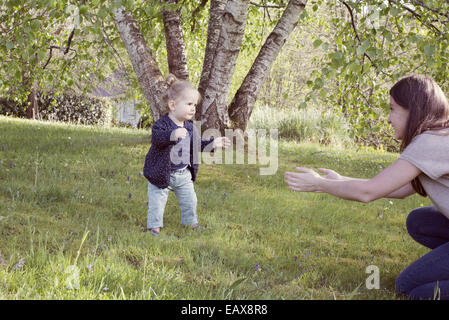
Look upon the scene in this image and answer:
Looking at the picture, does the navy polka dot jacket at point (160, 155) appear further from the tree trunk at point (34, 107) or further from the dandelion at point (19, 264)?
the tree trunk at point (34, 107)

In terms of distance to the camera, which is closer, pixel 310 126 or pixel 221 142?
pixel 221 142

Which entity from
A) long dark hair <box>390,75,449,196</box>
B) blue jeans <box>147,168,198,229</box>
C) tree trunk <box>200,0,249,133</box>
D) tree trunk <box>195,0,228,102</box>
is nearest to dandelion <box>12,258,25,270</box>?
blue jeans <box>147,168,198,229</box>

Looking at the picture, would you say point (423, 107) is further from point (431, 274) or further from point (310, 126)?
point (310, 126)

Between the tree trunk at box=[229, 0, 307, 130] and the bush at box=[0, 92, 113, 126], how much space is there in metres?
12.8

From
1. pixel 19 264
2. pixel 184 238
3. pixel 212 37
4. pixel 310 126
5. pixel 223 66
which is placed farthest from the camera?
pixel 310 126

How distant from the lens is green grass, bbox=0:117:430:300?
253cm

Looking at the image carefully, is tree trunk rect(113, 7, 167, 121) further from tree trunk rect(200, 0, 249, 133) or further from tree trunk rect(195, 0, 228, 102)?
tree trunk rect(195, 0, 228, 102)

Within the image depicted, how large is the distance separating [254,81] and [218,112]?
94 cm

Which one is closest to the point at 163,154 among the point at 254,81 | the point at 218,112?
the point at 218,112

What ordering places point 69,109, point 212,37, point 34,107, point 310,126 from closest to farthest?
point 212,37
point 310,126
point 34,107
point 69,109

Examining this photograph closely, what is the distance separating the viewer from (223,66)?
6.39 metres

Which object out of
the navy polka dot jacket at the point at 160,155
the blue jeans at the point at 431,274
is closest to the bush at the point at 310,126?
the navy polka dot jacket at the point at 160,155

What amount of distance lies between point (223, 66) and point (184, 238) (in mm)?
3461

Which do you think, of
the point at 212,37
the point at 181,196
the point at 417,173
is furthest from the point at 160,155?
the point at 212,37
